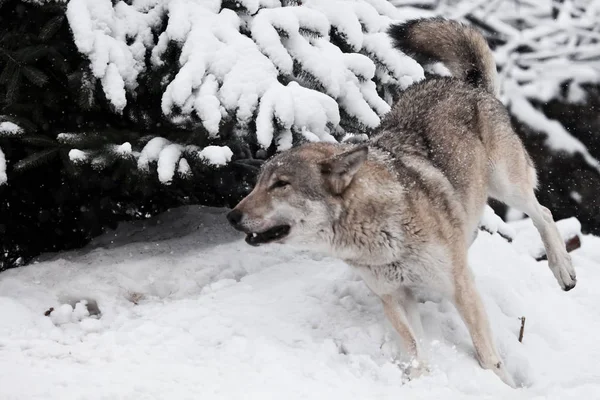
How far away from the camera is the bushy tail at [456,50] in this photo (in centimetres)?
511

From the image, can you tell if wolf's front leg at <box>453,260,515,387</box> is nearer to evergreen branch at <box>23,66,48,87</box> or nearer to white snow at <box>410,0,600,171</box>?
evergreen branch at <box>23,66,48,87</box>

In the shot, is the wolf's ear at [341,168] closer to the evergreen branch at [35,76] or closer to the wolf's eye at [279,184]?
the wolf's eye at [279,184]

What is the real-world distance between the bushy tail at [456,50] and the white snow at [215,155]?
1.80 meters

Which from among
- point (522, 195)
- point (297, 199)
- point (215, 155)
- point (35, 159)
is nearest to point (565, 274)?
point (522, 195)

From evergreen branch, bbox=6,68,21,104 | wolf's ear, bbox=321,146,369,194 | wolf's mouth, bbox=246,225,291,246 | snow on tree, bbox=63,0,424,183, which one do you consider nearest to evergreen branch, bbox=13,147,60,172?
evergreen branch, bbox=6,68,21,104

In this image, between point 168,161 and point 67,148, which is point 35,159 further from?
point 168,161

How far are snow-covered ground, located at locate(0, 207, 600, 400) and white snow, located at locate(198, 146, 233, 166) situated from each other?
93 centimetres

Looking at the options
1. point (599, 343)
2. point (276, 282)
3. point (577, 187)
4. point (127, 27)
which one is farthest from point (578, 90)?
point (127, 27)

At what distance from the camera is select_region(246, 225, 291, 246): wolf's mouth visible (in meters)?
3.57

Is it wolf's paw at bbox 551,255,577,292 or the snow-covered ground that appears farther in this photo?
wolf's paw at bbox 551,255,577,292

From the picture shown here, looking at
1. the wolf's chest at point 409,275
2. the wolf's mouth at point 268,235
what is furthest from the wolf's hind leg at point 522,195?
the wolf's mouth at point 268,235

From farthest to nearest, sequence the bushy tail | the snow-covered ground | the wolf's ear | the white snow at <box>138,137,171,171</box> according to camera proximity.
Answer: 1. the bushy tail
2. the white snow at <box>138,137,171,171</box>
3. the wolf's ear
4. the snow-covered ground

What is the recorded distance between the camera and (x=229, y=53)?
4.18m

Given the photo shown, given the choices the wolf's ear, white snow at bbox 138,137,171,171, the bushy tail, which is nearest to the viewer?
the wolf's ear
